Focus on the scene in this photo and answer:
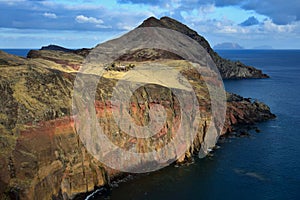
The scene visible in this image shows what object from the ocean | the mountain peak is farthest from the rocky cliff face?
A: the mountain peak

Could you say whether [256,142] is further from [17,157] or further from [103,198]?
[17,157]

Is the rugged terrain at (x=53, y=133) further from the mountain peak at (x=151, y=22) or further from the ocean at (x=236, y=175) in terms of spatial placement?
the mountain peak at (x=151, y=22)

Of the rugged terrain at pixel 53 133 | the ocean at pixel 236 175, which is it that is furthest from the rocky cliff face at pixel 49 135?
the ocean at pixel 236 175

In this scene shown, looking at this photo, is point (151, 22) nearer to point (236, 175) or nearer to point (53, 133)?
point (236, 175)

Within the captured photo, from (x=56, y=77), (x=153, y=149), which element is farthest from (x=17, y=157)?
(x=153, y=149)

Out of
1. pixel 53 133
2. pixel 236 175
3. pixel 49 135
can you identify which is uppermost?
pixel 53 133

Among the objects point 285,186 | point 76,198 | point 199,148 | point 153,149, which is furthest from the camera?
point 199,148

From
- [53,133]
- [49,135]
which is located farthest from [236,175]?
[49,135]

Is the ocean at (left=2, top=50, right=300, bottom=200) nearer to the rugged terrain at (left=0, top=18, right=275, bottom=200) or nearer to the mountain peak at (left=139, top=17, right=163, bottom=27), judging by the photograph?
the rugged terrain at (left=0, top=18, right=275, bottom=200)
